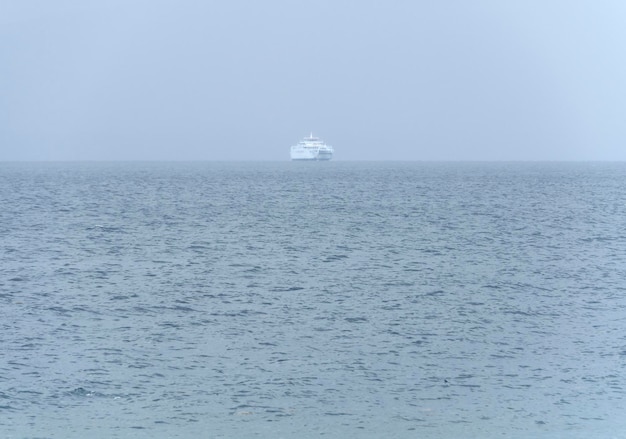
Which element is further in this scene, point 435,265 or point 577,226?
point 577,226

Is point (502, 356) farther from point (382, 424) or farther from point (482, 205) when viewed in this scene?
point (482, 205)

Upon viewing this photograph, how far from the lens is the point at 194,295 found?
106 feet

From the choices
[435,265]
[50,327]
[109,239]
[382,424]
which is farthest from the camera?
[109,239]

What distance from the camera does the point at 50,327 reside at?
2633cm

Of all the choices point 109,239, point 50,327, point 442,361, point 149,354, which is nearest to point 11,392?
point 149,354

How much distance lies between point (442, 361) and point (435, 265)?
59.0ft

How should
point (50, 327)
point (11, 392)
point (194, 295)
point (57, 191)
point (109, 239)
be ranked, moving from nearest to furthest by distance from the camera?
1. point (11, 392)
2. point (50, 327)
3. point (194, 295)
4. point (109, 239)
5. point (57, 191)

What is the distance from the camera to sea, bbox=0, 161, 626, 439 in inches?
721

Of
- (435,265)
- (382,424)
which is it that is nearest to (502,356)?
(382,424)

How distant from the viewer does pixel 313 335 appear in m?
25.6

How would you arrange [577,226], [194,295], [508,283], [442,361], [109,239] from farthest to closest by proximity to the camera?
[577,226] → [109,239] → [508,283] → [194,295] → [442,361]

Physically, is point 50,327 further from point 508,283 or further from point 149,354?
point 508,283

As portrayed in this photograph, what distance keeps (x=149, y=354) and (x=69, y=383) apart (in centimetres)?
299

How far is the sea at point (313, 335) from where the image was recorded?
60.1 feet
